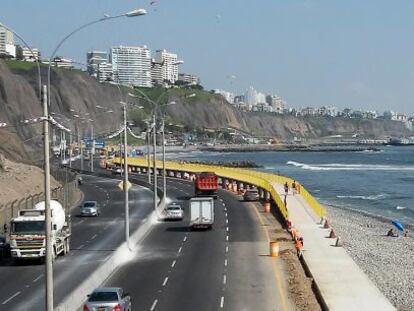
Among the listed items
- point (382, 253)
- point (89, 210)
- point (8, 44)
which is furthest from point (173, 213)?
point (8, 44)

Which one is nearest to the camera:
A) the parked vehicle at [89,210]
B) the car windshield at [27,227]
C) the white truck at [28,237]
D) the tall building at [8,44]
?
the tall building at [8,44]

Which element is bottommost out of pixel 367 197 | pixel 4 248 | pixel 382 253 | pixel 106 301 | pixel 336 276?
pixel 367 197

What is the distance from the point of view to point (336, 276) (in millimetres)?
36562

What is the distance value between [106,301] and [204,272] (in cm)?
1225

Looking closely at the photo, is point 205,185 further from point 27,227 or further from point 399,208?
point 27,227

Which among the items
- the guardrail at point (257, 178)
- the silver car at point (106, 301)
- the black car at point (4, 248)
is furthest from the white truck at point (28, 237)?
the guardrail at point (257, 178)

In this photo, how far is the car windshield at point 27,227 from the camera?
38.7 meters

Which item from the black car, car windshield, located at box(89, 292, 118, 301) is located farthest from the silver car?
the black car

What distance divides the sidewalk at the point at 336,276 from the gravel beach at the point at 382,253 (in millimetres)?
2248

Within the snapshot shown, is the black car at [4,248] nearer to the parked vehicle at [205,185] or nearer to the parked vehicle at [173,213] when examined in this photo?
the parked vehicle at [173,213]

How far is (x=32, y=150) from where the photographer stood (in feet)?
500

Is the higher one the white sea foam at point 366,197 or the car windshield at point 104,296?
the car windshield at point 104,296

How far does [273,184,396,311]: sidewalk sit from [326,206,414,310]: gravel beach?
Result: 7.38 feet

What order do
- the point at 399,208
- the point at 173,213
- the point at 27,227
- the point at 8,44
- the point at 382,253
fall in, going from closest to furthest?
the point at 8,44 < the point at 27,227 < the point at 382,253 < the point at 173,213 < the point at 399,208
